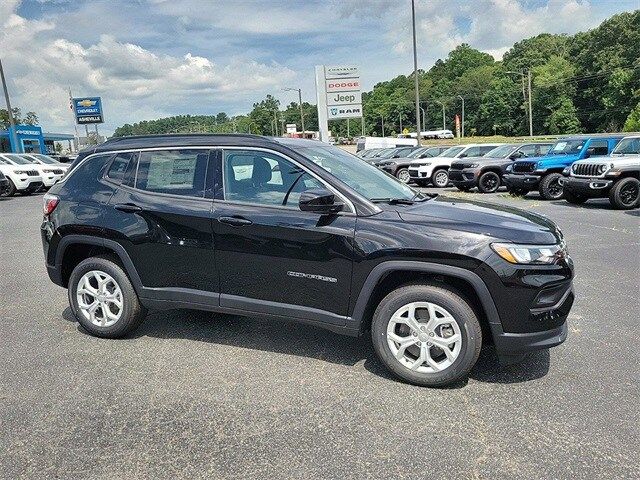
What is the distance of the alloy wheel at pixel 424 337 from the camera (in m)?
3.49

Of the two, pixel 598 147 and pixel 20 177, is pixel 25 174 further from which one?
pixel 598 147

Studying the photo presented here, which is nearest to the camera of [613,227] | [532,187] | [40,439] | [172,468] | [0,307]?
[172,468]

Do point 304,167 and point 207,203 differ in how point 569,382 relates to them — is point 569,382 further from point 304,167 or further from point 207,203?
point 207,203

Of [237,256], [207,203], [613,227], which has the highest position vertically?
[207,203]

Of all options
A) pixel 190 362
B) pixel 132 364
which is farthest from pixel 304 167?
pixel 132 364

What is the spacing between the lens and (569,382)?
3.59 m

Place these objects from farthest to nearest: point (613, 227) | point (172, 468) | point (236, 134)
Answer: point (613, 227), point (236, 134), point (172, 468)

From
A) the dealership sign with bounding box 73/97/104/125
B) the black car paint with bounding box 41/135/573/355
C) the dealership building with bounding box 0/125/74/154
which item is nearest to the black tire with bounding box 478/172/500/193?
the black car paint with bounding box 41/135/573/355

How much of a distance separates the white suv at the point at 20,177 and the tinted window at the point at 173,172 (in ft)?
59.1

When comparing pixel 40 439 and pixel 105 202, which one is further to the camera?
pixel 105 202

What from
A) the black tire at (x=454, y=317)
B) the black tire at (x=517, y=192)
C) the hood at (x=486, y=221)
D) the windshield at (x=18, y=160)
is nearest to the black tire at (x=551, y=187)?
the black tire at (x=517, y=192)

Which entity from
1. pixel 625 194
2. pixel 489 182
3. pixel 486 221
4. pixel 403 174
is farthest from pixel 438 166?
pixel 486 221

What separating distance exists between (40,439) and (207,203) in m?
1.96

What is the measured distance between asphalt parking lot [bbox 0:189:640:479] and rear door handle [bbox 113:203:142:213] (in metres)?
1.17
